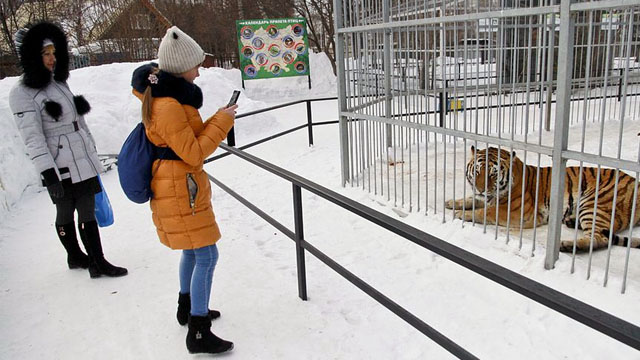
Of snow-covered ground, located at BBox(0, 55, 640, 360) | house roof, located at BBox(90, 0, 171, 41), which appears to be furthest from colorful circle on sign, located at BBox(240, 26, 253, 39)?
snow-covered ground, located at BBox(0, 55, 640, 360)

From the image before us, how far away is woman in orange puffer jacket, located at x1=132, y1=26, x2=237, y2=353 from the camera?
2521mm

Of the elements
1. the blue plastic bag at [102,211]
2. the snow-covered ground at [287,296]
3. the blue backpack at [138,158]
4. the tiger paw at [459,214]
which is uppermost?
the blue backpack at [138,158]

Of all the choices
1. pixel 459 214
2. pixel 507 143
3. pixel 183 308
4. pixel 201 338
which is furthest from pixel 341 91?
pixel 201 338

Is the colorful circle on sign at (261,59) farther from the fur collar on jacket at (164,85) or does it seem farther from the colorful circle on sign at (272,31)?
the fur collar on jacket at (164,85)

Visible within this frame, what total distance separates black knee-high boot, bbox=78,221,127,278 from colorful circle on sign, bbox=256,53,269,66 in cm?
1305

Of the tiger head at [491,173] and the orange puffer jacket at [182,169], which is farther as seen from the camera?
the tiger head at [491,173]

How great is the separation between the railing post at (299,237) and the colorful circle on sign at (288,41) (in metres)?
13.9

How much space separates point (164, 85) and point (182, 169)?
17.4 inches

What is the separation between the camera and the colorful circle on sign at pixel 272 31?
16.3 meters

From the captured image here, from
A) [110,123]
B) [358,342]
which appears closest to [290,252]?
[358,342]

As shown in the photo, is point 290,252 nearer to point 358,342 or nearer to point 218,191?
point 358,342

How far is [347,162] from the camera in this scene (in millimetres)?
6270

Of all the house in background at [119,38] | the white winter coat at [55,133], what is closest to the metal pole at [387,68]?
the white winter coat at [55,133]

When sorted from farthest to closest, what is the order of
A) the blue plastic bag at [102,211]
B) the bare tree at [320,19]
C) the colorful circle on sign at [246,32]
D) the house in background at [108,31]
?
the bare tree at [320,19] → the house in background at [108,31] → the colorful circle on sign at [246,32] → the blue plastic bag at [102,211]
